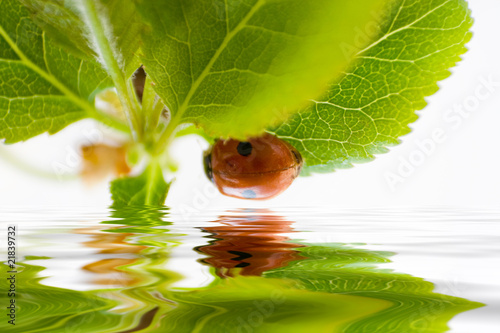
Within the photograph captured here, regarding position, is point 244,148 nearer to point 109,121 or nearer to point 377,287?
point 109,121

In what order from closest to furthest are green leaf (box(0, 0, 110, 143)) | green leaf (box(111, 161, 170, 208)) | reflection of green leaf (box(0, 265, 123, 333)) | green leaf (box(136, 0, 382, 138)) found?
reflection of green leaf (box(0, 265, 123, 333)) → green leaf (box(136, 0, 382, 138)) → green leaf (box(0, 0, 110, 143)) → green leaf (box(111, 161, 170, 208))

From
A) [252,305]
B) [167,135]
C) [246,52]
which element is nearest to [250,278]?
[252,305]

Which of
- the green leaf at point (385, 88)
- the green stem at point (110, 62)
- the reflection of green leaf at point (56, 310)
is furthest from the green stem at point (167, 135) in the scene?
the reflection of green leaf at point (56, 310)

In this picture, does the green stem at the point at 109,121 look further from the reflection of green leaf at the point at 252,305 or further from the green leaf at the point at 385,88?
the reflection of green leaf at the point at 252,305

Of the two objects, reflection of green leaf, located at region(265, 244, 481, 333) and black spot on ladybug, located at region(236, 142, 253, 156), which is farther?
black spot on ladybug, located at region(236, 142, 253, 156)

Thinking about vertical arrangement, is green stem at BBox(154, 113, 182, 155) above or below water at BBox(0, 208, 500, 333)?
above

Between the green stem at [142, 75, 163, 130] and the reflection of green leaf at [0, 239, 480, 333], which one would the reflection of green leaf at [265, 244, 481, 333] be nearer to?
the reflection of green leaf at [0, 239, 480, 333]

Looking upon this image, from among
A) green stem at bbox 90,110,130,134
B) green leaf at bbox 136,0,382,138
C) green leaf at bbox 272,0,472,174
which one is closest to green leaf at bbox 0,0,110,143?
green stem at bbox 90,110,130,134

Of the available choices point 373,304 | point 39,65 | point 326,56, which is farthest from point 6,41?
point 373,304
